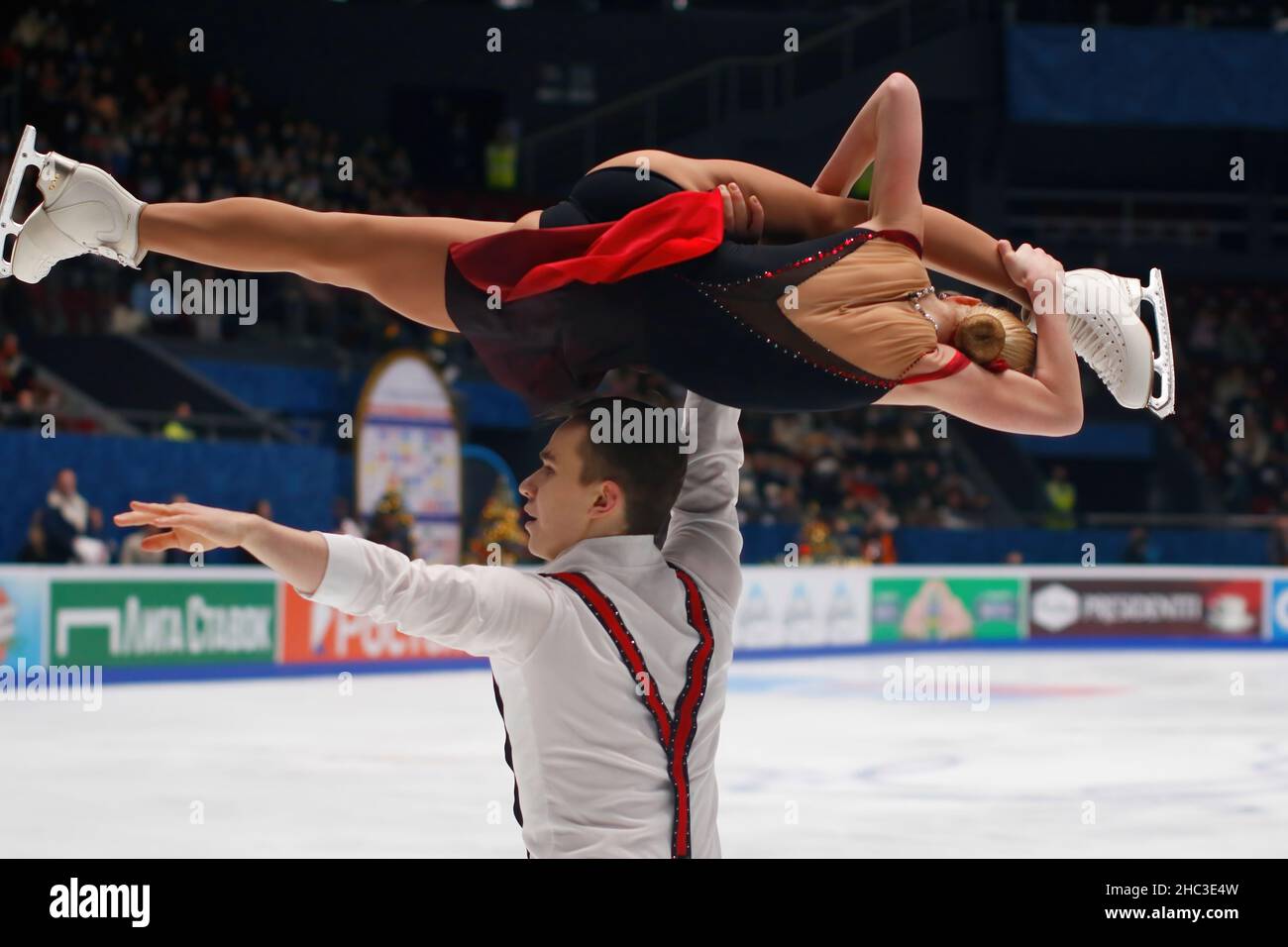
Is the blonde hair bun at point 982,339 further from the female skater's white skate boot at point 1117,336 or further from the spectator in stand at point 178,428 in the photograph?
the spectator in stand at point 178,428

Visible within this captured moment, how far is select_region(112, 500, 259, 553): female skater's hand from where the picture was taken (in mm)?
2391

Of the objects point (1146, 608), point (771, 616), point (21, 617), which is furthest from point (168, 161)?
point (1146, 608)

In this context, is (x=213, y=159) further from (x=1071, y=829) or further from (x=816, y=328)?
(x=816, y=328)

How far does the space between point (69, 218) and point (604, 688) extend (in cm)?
187

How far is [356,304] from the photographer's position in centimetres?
1794

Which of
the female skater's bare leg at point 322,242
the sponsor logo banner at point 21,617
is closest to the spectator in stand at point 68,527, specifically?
the sponsor logo banner at point 21,617

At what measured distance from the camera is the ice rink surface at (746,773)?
6.16 meters

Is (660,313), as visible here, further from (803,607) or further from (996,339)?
(803,607)

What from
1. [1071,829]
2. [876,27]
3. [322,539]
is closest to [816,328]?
[322,539]

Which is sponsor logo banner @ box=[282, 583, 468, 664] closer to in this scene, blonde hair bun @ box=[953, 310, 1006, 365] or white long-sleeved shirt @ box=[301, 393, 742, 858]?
blonde hair bun @ box=[953, 310, 1006, 365]

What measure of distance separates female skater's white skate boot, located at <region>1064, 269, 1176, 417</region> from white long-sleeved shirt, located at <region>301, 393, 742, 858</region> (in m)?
1.42

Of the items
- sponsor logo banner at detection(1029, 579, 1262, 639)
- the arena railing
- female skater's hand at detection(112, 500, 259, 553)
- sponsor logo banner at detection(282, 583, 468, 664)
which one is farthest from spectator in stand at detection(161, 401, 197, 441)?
female skater's hand at detection(112, 500, 259, 553)

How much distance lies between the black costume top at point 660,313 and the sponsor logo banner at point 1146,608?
570 inches
